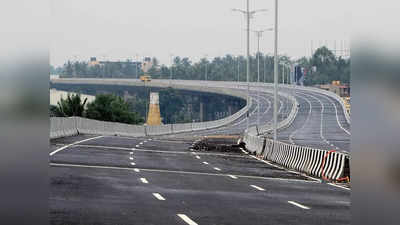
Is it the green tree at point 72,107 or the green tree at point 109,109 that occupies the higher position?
the green tree at point 72,107

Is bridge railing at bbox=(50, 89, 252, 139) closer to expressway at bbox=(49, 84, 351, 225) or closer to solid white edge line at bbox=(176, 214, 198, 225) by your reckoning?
expressway at bbox=(49, 84, 351, 225)

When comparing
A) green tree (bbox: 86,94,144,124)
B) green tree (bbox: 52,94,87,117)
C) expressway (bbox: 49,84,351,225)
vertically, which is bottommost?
green tree (bbox: 86,94,144,124)

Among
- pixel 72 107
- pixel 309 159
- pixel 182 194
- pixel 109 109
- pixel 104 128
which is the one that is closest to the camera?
pixel 182 194

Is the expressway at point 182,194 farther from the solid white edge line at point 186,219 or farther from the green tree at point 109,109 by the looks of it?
the green tree at point 109,109

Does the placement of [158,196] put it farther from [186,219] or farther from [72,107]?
[72,107]

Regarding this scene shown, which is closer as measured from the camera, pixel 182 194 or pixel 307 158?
pixel 182 194

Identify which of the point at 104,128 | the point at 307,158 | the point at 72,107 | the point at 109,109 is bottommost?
the point at 109,109

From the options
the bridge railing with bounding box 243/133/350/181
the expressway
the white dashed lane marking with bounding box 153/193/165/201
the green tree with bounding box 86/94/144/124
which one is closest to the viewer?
the expressway

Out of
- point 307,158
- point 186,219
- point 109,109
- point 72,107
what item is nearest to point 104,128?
point 72,107

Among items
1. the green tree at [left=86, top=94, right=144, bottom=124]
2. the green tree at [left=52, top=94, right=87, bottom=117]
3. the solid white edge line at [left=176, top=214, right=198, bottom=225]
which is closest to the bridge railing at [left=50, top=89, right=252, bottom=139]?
the green tree at [left=52, top=94, right=87, bottom=117]

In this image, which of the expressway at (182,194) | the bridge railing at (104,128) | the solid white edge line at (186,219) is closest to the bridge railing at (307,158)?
the expressway at (182,194)

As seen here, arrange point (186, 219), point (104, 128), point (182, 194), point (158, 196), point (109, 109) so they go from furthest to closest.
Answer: point (109, 109) < point (104, 128) < point (182, 194) < point (158, 196) < point (186, 219)

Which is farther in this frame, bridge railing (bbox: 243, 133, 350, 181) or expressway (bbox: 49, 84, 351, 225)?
bridge railing (bbox: 243, 133, 350, 181)
